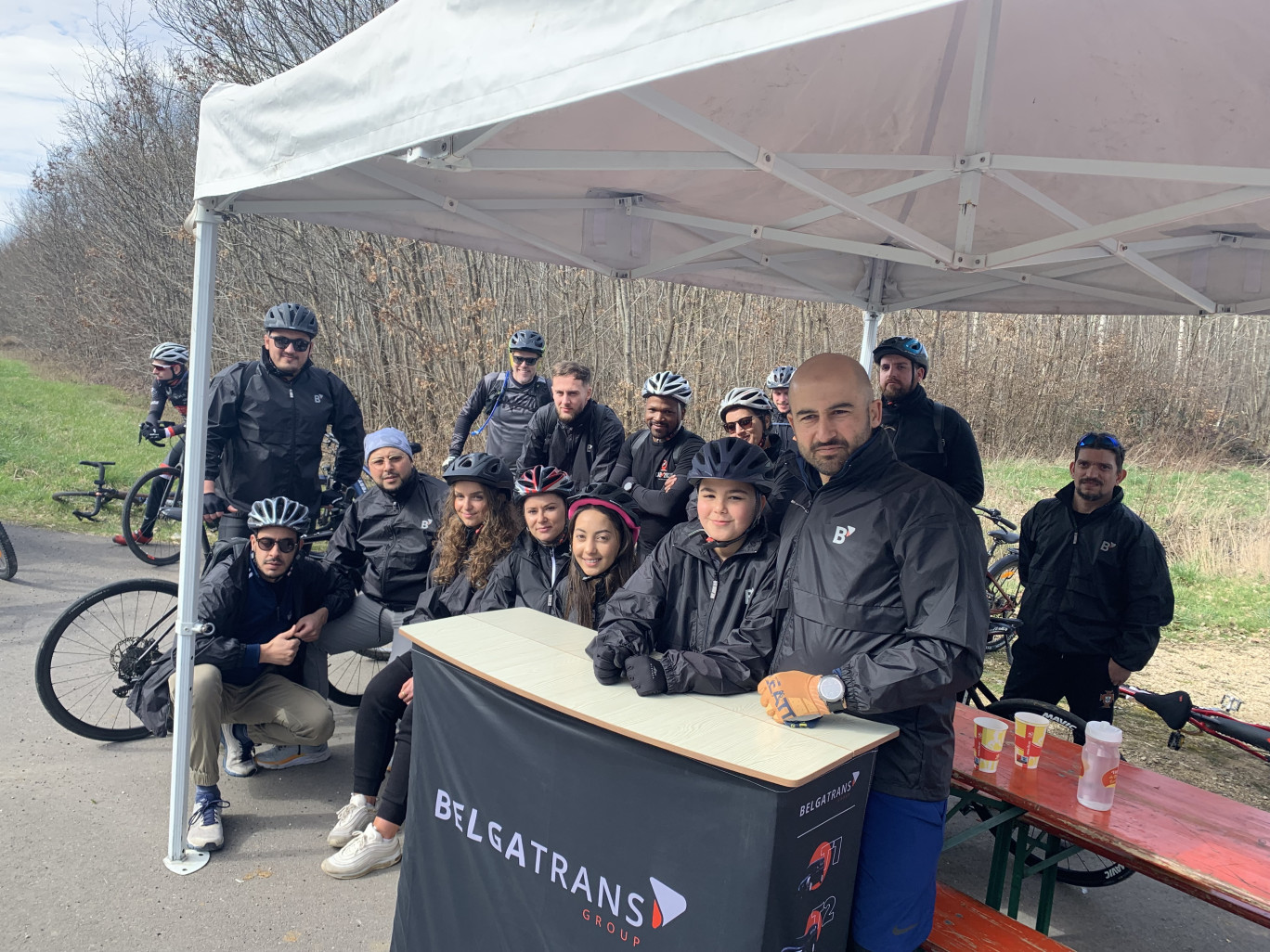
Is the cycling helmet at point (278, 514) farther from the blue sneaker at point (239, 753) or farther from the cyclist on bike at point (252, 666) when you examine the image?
the blue sneaker at point (239, 753)

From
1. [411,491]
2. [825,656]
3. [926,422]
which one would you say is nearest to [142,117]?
[411,491]

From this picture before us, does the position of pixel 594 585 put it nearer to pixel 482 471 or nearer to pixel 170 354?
pixel 482 471

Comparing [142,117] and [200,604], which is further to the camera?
[142,117]

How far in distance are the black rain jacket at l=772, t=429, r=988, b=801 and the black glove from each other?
0.36 meters

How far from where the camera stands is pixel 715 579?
9.07ft

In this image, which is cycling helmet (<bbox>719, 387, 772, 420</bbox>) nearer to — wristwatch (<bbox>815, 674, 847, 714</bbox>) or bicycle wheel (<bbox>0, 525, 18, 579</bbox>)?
wristwatch (<bbox>815, 674, 847, 714</bbox>)

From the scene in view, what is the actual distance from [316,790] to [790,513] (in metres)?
2.75

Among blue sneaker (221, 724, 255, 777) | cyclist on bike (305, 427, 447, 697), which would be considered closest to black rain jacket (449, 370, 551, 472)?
cyclist on bike (305, 427, 447, 697)

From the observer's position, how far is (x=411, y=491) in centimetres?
461

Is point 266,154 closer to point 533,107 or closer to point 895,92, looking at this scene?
point 533,107

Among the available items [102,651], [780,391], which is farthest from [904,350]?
[102,651]

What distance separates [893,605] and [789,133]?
6.07 ft

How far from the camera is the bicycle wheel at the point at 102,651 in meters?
4.14

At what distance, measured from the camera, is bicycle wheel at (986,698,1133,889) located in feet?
11.6
